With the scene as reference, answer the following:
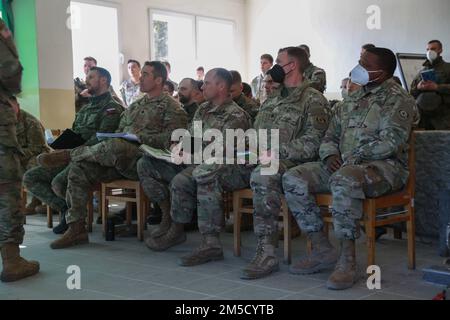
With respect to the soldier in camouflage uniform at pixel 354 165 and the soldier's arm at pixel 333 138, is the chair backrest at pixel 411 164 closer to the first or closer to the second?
the soldier in camouflage uniform at pixel 354 165

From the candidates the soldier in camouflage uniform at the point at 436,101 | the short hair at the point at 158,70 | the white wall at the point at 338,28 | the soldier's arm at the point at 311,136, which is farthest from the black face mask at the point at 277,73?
the white wall at the point at 338,28

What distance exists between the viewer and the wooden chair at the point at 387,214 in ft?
10.1

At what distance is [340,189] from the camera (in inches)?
119

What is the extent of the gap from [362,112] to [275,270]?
101 cm

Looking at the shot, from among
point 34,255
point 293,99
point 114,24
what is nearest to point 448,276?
point 293,99

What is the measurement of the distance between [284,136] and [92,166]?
59.0 inches

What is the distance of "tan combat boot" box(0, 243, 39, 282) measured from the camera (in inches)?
129

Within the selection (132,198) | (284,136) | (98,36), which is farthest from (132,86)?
(284,136)

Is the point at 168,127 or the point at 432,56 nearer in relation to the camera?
the point at 168,127

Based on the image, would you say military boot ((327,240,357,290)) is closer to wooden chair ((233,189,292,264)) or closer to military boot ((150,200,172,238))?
wooden chair ((233,189,292,264))

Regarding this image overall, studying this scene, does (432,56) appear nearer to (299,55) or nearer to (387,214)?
(299,55)

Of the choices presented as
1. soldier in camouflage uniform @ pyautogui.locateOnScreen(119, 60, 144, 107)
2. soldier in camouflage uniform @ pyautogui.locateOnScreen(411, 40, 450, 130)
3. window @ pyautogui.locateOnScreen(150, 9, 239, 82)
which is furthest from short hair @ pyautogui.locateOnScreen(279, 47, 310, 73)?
window @ pyautogui.locateOnScreen(150, 9, 239, 82)

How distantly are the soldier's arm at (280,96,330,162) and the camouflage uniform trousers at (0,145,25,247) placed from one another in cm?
153

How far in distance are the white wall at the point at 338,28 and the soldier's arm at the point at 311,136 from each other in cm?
579
